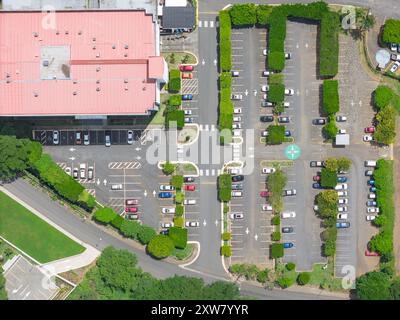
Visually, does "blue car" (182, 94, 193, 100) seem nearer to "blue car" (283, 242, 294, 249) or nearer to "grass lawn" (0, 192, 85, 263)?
"blue car" (283, 242, 294, 249)

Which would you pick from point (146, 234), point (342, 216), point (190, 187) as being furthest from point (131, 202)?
point (342, 216)

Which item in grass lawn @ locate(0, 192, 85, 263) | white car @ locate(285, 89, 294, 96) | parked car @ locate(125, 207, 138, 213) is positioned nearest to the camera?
grass lawn @ locate(0, 192, 85, 263)

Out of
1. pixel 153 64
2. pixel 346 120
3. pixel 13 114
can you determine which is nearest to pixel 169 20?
pixel 153 64

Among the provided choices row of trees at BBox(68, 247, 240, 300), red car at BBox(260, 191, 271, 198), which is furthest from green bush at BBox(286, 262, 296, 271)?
red car at BBox(260, 191, 271, 198)

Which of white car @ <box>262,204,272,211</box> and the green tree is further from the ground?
white car @ <box>262,204,272,211</box>

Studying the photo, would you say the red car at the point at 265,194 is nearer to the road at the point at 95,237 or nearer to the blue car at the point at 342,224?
the blue car at the point at 342,224
